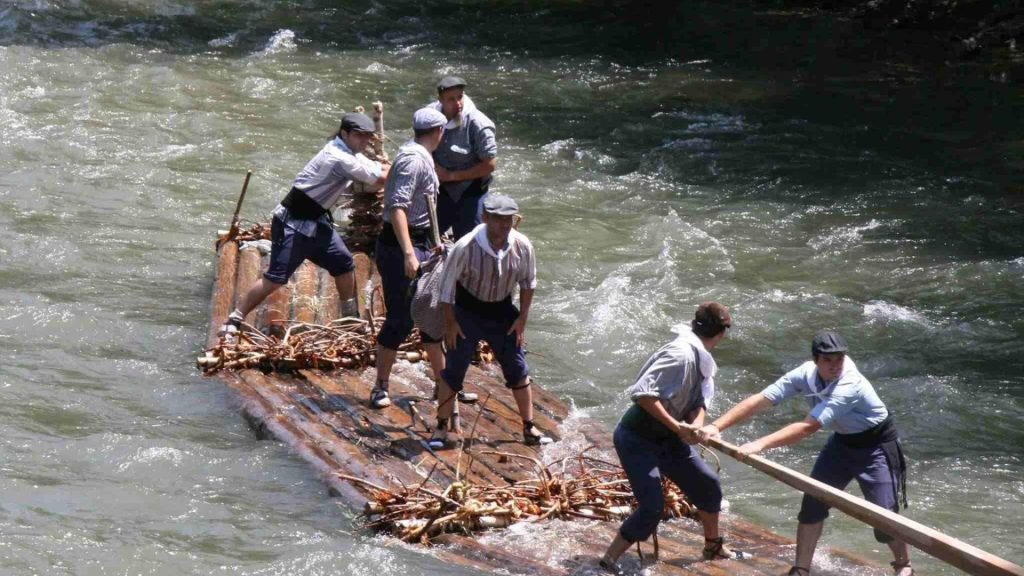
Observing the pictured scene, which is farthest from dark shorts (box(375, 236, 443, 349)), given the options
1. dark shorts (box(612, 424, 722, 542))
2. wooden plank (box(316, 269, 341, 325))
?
dark shorts (box(612, 424, 722, 542))

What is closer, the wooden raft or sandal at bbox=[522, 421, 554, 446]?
the wooden raft

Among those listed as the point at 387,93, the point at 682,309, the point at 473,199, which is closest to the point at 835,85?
the point at 387,93

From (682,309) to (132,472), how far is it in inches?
225

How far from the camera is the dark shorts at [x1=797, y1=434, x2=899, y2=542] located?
7.10 m

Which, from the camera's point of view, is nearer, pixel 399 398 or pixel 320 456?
pixel 320 456

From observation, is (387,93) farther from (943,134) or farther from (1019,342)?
(1019,342)

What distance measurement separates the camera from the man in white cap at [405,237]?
27.1 ft

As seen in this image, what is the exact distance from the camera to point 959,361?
1133cm

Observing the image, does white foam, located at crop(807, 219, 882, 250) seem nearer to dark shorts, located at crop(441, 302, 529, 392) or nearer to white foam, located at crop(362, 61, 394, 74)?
dark shorts, located at crop(441, 302, 529, 392)

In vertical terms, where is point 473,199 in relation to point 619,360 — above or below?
above

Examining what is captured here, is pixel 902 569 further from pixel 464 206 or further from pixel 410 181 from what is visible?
pixel 464 206

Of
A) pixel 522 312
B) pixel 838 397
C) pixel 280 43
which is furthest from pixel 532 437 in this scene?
pixel 280 43

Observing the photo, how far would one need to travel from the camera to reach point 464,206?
9547 millimetres

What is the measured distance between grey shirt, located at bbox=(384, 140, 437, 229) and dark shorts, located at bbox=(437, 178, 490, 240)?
1087 millimetres
